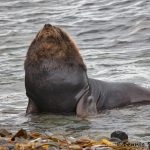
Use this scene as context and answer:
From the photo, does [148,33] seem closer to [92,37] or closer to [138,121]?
[92,37]

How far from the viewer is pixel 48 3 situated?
2148 cm

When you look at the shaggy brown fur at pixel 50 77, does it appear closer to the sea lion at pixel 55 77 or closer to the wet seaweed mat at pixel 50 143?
the sea lion at pixel 55 77

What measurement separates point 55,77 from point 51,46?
1.44 feet

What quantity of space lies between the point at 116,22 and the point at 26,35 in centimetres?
246

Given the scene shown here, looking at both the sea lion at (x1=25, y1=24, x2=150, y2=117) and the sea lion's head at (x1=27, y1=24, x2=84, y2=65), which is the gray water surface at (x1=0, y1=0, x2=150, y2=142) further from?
the sea lion's head at (x1=27, y1=24, x2=84, y2=65)

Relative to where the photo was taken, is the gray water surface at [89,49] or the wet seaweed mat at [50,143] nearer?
the wet seaweed mat at [50,143]

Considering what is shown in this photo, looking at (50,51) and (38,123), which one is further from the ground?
(50,51)

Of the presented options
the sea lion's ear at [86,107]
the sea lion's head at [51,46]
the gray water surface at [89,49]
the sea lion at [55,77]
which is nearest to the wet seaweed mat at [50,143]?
the gray water surface at [89,49]

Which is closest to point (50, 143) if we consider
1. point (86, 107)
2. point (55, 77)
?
point (86, 107)

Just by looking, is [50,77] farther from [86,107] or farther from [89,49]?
[89,49]

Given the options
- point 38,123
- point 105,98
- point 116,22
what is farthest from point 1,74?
point 116,22

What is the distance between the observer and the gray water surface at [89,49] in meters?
8.66

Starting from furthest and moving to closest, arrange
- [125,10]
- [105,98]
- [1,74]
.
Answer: [125,10] < [1,74] < [105,98]

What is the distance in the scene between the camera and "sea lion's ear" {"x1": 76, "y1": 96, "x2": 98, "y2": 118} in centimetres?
919
